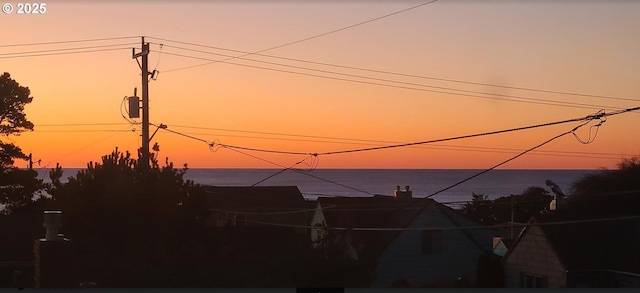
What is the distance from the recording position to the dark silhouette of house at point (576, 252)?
20.2 m

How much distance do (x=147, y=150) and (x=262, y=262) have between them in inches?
264

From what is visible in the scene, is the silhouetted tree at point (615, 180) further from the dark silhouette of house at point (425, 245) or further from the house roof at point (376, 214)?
the house roof at point (376, 214)

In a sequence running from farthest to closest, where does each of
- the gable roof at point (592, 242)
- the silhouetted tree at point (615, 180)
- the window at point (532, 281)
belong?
the silhouetted tree at point (615, 180)
the window at point (532, 281)
the gable roof at point (592, 242)

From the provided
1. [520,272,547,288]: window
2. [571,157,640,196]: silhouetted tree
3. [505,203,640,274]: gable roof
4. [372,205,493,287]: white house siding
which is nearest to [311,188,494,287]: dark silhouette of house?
[372,205,493,287]: white house siding

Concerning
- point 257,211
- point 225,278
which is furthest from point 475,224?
point 225,278

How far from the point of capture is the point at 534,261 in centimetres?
2153

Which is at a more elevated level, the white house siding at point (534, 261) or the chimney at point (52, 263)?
the chimney at point (52, 263)

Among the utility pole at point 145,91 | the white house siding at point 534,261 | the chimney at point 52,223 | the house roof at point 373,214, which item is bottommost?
the white house siding at point 534,261

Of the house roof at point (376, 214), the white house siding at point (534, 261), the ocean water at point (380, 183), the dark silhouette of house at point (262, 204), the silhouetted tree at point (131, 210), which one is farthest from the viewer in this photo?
the ocean water at point (380, 183)

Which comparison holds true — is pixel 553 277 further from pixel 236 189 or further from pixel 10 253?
pixel 236 189

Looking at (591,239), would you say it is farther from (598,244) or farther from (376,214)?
(376,214)

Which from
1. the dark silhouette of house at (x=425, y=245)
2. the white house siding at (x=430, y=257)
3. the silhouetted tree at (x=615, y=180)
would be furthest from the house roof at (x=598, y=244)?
the silhouetted tree at (x=615, y=180)

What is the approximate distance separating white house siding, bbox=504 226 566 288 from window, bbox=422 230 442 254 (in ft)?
7.24

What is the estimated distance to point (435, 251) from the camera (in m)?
24.2
